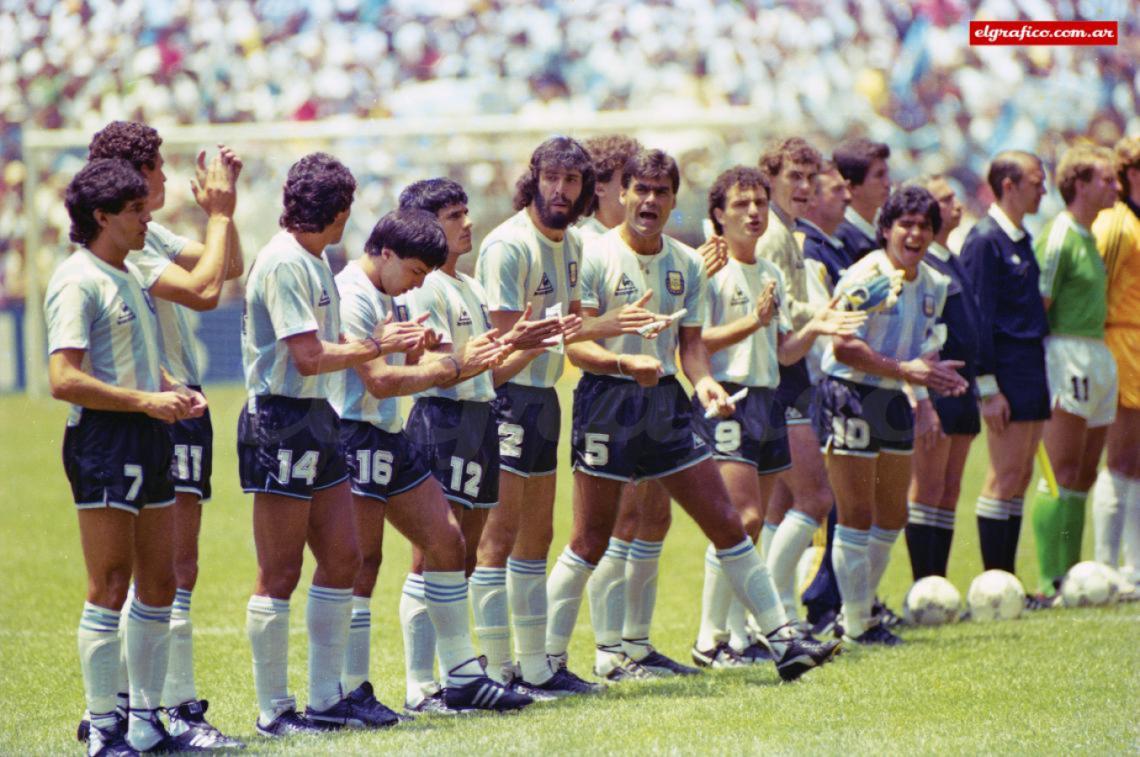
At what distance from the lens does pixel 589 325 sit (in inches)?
238

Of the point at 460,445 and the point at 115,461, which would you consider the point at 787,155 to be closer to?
the point at 460,445

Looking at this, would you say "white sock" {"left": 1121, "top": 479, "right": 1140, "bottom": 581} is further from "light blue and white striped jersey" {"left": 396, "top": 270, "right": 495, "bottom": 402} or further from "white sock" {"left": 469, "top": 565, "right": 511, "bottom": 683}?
"light blue and white striped jersey" {"left": 396, "top": 270, "right": 495, "bottom": 402}

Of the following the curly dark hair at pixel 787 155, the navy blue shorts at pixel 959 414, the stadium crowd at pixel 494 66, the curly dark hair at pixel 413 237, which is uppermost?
the stadium crowd at pixel 494 66

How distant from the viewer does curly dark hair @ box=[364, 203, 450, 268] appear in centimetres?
555

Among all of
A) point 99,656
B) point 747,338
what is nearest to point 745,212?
point 747,338

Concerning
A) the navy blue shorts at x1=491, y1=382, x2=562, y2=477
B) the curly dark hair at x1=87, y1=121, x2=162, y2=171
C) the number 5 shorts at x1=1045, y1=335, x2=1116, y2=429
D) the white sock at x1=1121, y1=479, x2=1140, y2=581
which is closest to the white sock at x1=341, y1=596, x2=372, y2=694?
the navy blue shorts at x1=491, y1=382, x2=562, y2=477

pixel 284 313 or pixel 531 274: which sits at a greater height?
pixel 531 274

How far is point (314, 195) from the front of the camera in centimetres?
542

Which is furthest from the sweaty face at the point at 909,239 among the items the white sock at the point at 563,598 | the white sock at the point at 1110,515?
the white sock at the point at 1110,515

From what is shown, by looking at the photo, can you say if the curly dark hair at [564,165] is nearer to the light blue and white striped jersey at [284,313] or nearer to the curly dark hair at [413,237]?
the curly dark hair at [413,237]

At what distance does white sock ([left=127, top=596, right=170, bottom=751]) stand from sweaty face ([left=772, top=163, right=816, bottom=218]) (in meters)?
3.86

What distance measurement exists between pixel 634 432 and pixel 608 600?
1.13 metres

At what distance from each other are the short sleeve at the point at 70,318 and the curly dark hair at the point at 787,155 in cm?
389

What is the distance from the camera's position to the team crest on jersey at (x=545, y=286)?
629 centimetres
